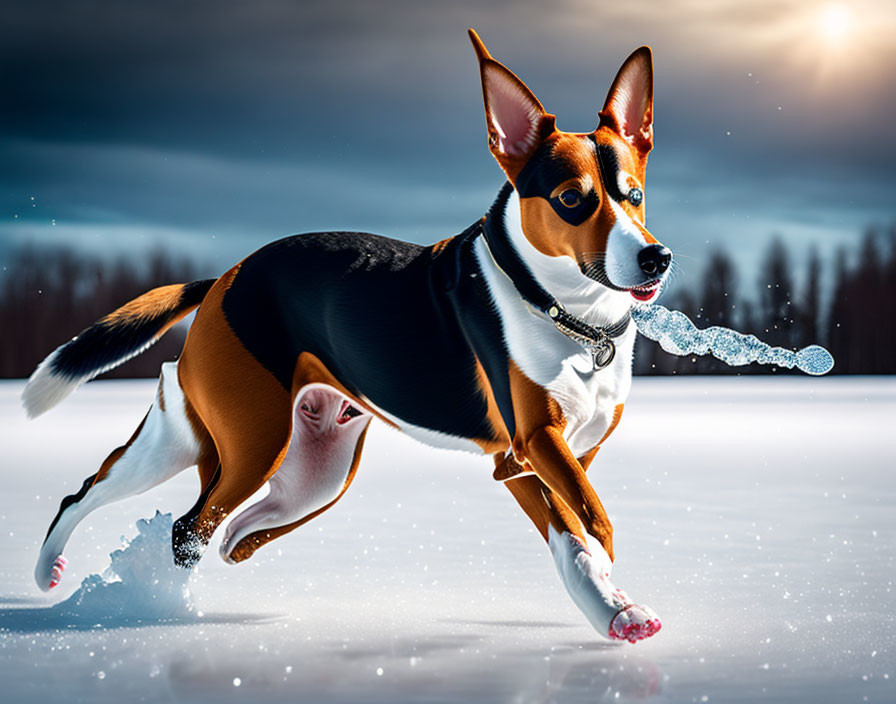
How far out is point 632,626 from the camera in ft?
9.11

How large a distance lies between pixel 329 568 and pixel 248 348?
121 cm

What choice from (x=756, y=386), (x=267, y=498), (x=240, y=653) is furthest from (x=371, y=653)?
(x=756, y=386)

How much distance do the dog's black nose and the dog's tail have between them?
5.41ft

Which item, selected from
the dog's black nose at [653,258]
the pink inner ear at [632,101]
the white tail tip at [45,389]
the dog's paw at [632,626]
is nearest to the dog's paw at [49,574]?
the white tail tip at [45,389]

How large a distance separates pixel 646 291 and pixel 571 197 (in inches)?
12.2

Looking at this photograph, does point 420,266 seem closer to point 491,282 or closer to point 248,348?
point 491,282

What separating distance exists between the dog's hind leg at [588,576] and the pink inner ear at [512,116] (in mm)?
971

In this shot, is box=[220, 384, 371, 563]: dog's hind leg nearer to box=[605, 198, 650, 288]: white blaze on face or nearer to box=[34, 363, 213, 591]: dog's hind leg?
box=[34, 363, 213, 591]: dog's hind leg

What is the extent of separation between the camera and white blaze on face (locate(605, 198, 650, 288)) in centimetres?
276

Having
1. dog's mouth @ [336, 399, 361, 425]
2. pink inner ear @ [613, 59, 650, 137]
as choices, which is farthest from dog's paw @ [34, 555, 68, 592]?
pink inner ear @ [613, 59, 650, 137]

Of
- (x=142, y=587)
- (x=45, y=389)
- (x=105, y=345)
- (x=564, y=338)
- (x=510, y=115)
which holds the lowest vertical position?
(x=142, y=587)

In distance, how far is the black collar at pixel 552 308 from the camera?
9.86 ft

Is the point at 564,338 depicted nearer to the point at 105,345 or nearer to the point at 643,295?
the point at 643,295

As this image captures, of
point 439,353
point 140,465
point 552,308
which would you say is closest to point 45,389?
point 140,465
